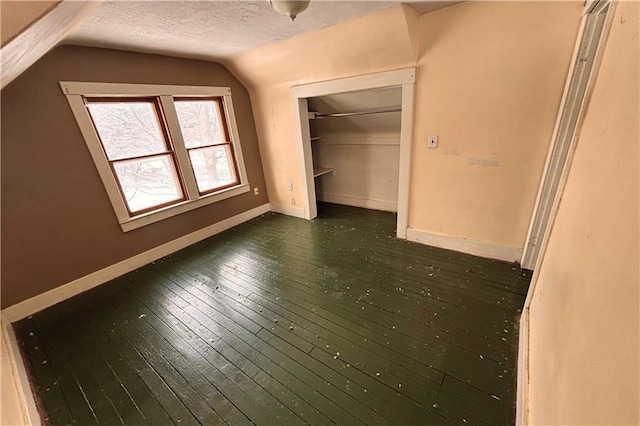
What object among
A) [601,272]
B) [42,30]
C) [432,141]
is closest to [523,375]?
[601,272]

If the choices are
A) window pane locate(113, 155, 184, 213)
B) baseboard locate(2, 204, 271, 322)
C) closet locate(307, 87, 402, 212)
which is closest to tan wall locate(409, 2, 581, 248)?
closet locate(307, 87, 402, 212)

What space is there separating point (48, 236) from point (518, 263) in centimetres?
434

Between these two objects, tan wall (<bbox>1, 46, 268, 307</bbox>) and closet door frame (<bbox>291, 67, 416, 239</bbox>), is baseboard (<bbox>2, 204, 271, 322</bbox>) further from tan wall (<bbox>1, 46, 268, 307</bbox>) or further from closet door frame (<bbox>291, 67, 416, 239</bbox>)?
closet door frame (<bbox>291, 67, 416, 239</bbox>)

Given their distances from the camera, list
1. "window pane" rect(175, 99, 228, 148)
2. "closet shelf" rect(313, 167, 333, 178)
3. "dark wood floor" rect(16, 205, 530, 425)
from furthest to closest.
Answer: "closet shelf" rect(313, 167, 333, 178) → "window pane" rect(175, 99, 228, 148) → "dark wood floor" rect(16, 205, 530, 425)

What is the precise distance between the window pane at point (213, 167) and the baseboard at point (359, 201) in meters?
1.60

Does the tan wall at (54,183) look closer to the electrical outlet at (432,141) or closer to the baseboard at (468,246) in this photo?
the electrical outlet at (432,141)

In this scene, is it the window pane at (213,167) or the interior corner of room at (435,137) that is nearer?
the interior corner of room at (435,137)

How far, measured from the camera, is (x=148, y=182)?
9.43 feet

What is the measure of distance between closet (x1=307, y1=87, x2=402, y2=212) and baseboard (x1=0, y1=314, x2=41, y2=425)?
3361mm

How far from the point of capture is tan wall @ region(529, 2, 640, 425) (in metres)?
0.54

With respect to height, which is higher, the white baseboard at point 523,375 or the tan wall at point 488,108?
the tan wall at point 488,108

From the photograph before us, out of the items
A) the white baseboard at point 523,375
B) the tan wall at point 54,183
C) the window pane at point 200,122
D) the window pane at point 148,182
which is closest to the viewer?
the white baseboard at point 523,375

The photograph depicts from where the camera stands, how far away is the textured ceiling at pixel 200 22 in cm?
169

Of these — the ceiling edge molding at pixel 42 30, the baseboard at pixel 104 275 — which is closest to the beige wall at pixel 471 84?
the ceiling edge molding at pixel 42 30
